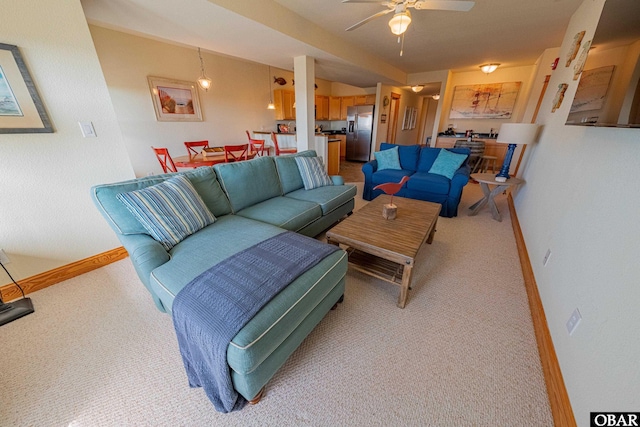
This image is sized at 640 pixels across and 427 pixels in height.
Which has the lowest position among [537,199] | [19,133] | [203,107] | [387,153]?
[537,199]

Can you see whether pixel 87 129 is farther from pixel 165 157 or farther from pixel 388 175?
pixel 388 175

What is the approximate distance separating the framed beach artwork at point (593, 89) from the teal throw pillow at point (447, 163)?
5.18 ft

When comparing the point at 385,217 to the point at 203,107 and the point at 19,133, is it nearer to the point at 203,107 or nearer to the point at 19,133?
the point at 19,133

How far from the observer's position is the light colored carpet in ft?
3.44

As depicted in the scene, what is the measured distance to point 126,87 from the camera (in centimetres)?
393

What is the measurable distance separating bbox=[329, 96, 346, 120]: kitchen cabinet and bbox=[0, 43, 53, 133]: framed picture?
706cm

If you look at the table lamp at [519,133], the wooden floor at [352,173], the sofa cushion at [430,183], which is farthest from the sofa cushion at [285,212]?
the wooden floor at [352,173]

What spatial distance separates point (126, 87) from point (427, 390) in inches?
224

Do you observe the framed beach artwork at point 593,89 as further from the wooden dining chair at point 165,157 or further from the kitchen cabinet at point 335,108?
the kitchen cabinet at point 335,108

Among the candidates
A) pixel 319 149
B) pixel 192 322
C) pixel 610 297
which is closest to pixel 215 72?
pixel 319 149

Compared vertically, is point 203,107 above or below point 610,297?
above

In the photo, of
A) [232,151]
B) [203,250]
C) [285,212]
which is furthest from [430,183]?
[232,151]

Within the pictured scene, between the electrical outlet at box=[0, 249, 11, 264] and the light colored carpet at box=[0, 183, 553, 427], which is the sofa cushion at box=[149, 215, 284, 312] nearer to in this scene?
the light colored carpet at box=[0, 183, 553, 427]

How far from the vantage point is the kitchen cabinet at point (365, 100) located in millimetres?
7113
